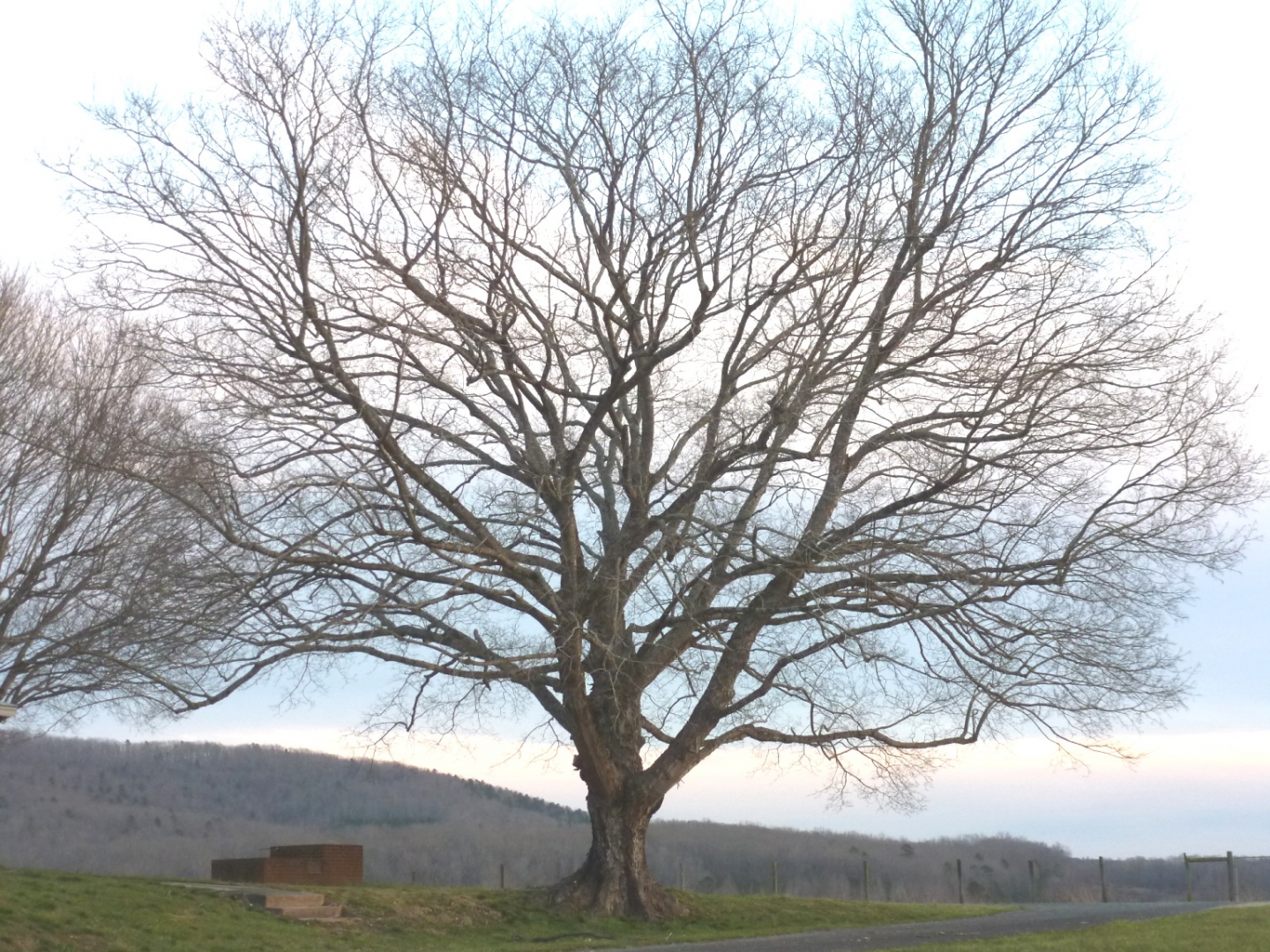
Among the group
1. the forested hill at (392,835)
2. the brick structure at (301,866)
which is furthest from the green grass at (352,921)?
the forested hill at (392,835)

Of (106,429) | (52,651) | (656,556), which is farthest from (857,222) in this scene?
(52,651)

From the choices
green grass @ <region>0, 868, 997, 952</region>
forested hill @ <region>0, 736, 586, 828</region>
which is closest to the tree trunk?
green grass @ <region>0, 868, 997, 952</region>

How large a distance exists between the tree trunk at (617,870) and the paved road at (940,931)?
2.21 metres

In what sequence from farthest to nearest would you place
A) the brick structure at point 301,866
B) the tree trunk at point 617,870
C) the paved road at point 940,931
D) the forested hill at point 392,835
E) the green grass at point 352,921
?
1. the forested hill at point 392,835
2. the brick structure at point 301,866
3. the tree trunk at point 617,870
4. the paved road at point 940,931
5. the green grass at point 352,921

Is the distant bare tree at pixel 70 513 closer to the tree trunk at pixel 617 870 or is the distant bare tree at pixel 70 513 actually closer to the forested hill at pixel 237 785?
the tree trunk at pixel 617 870

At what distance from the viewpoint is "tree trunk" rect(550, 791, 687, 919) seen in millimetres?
19578

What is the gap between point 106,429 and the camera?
22375mm

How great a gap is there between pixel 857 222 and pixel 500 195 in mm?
4628

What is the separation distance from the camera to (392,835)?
150ft

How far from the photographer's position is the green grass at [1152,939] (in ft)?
46.2

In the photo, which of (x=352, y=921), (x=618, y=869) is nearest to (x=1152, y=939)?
(x=618, y=869)

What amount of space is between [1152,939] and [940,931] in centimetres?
414

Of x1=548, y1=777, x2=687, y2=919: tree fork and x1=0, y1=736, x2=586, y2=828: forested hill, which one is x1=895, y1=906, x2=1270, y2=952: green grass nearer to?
Answer: x1=548, y1=777, x2=687, y2=919: tree fork

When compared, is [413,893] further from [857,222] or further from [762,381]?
[857,222]
